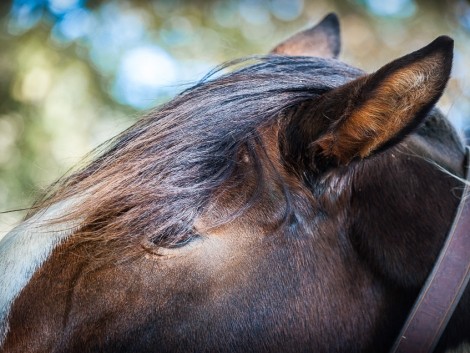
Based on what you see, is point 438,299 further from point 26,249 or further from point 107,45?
point 107,45

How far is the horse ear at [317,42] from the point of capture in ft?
9.56

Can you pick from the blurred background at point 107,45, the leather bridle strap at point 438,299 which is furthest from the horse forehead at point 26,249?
the blurred background at point 107,45

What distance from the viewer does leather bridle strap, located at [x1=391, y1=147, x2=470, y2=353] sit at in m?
1.62

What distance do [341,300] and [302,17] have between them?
335 inches

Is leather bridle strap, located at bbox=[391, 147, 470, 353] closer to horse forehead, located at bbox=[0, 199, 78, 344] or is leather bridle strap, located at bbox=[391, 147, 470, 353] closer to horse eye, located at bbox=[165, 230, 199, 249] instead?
horse eye, located at bbox=[165, 230, 199, 249]

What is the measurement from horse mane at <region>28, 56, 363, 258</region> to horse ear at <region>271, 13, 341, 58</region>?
899 millimetres

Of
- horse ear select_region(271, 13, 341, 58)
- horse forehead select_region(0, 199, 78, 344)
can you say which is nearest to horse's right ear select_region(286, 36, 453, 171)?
horse forehead select_region(0, 199, 78, 344)

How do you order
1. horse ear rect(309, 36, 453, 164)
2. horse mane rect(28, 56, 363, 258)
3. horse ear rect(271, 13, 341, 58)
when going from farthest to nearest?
horse ear rect(271, 13, 341, 58) < horse mane rect(28, 56, 363, 258) < horse ear rect(309, 36, 453, 164)

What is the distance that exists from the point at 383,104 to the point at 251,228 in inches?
21.8

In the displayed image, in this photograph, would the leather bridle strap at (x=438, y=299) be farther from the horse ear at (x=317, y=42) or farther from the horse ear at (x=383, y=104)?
the horse ear at (x=317, y=42)

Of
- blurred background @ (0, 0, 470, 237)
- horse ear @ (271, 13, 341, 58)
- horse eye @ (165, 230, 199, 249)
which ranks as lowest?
blurred background @ (0, 0, 470, 237)

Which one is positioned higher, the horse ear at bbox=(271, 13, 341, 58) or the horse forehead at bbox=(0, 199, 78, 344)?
the horse ear at bbox=(271, 13, 341, 58)

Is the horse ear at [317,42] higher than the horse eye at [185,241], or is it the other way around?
the horse ear at [317,42]

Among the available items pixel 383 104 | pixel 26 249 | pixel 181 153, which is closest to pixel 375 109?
pixel 383 104
